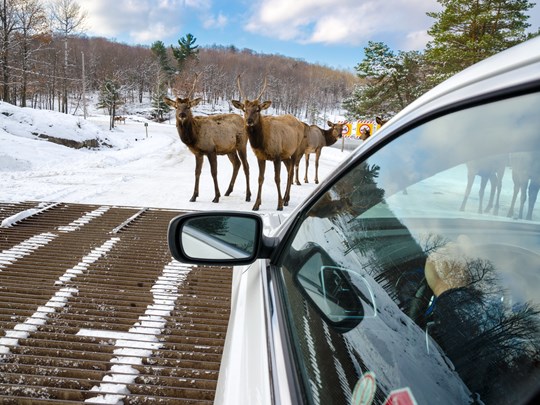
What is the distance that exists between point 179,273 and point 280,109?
102 metres

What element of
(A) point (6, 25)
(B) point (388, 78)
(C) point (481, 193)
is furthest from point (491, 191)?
(A) point (6, 25)

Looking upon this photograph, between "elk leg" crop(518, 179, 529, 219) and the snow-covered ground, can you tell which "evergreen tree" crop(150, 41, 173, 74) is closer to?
the snow-covered ground

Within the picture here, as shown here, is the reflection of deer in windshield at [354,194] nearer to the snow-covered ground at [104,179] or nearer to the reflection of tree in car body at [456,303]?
the reflection of tree in car body at [456,303]

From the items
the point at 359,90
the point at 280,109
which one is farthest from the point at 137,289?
the point at 280,109

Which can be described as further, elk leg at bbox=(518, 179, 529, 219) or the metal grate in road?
the metal grate in road

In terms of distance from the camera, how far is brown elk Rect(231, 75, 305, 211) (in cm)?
694

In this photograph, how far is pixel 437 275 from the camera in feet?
2.60

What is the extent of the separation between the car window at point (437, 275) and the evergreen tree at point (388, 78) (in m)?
27.5

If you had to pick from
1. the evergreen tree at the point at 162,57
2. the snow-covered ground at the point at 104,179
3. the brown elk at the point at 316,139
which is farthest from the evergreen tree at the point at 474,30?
the evergreen tree at the point at 162,57

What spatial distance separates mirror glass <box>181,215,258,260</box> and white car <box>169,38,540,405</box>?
56 centimetres

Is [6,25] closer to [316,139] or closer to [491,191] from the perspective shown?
[316,139]

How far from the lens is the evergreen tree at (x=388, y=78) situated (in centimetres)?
2720

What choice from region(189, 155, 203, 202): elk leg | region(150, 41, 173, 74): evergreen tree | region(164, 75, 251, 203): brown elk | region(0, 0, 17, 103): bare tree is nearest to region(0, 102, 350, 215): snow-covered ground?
region(189, 155, 203, 202): elk leg

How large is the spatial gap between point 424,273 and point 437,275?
4cm
